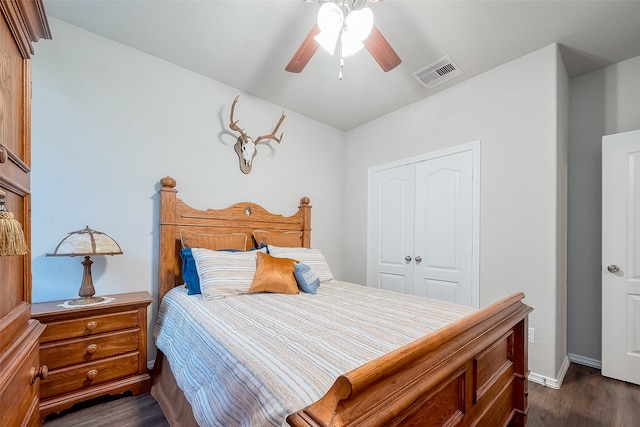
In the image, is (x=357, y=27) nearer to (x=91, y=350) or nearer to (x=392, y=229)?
(x=392, y=229)

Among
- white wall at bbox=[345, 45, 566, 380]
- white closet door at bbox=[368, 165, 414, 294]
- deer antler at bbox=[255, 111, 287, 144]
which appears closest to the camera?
white wall at bbox=[345, 45, 566, 380]

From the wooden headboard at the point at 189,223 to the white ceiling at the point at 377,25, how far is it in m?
1.19

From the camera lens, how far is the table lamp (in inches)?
72.0

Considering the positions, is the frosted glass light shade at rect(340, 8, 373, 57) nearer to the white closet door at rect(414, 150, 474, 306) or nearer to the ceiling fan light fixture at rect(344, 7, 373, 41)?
the ceiling fan light fixture at rect(344, 7, 373, 41)

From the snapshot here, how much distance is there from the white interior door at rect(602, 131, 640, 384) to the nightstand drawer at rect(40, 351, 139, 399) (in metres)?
3.76

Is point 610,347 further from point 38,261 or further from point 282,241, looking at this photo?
point 38,261

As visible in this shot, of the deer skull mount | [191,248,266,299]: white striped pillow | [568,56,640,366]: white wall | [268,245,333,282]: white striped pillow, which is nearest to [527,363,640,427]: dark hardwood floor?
[568,56,640,366]: white wall

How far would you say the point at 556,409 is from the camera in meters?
1.93

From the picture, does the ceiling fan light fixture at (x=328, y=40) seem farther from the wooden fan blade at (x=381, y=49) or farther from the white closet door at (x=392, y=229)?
the white closet door at (x=392, y=229)

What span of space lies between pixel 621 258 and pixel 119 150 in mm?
4255

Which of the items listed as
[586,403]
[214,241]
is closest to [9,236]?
[214,241]

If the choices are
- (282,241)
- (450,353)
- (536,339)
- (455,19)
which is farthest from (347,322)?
(455,19)

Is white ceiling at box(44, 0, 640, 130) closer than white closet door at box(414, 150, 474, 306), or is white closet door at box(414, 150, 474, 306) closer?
white ceiling at box(44, 0, 640, 130)

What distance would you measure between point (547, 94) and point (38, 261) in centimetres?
410
